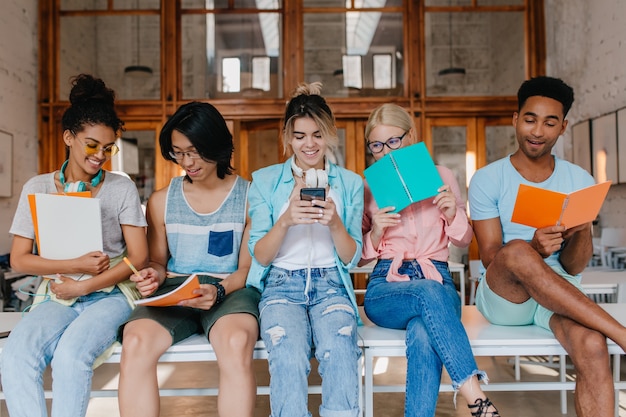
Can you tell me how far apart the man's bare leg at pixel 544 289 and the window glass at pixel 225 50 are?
4.63 m

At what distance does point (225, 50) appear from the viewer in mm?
6176

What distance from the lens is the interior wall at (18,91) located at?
5.29 metres

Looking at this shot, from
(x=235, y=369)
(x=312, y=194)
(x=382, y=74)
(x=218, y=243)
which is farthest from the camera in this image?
(x=382, y=74)

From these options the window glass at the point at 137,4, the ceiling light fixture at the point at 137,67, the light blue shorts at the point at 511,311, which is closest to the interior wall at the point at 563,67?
the window glass at the point at 137,4

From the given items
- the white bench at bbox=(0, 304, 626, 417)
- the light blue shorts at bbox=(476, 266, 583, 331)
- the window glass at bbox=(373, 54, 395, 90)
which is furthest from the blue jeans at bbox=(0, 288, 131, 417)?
the window glass at bbox=(373, 54, 395, 90)

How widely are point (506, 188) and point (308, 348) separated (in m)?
1.10

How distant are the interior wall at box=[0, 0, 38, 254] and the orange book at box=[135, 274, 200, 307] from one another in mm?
4090

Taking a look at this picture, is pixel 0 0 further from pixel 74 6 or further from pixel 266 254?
pixel 266 254

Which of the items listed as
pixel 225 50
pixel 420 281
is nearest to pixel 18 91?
pixel 225 50

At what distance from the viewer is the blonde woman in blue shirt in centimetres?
163

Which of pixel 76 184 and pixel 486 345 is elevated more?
pixel 76 184

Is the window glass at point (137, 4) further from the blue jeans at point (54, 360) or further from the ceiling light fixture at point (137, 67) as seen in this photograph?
the blue jeans at point (54, 360)

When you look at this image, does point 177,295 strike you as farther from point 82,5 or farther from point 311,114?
point 82,5

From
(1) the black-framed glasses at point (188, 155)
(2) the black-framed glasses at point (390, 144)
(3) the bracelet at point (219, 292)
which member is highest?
(2) the black-framed glasses at point (390, 144)
